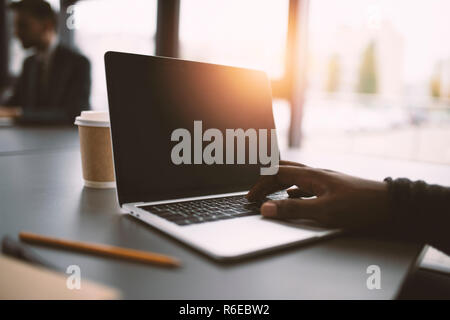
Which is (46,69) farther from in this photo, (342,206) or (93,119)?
(342,206)

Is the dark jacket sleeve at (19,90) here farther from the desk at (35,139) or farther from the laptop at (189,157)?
the laptop at (189,157)

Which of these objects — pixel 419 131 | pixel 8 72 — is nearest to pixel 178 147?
pixel 419 131

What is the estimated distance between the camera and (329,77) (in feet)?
24.0

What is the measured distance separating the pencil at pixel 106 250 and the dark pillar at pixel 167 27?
7.49ft

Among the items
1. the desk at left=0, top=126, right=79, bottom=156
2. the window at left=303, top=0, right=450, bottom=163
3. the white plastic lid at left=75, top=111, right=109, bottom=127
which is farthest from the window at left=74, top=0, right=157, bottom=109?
the white plastic lid at left=75, top=111, right=109, bottom=127

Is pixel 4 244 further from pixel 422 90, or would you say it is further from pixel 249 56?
pixel 422 90

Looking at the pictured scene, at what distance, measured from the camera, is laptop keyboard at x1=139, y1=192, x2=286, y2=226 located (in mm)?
565

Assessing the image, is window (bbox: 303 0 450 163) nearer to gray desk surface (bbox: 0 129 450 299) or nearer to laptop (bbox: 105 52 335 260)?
laptop (bbox: 105 52 335 260)

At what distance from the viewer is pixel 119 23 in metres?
2.85

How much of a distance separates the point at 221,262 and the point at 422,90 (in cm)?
705

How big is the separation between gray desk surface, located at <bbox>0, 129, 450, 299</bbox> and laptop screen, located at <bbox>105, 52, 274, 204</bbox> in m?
0.09

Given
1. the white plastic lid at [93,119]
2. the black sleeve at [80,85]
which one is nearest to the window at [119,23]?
the black sleeve at [80,85]

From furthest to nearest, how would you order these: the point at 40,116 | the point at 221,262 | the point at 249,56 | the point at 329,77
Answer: the point at 329,77 < the point at 249,56 < the point at 40,116 < the point at 221,262

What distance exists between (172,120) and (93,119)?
20 cm
